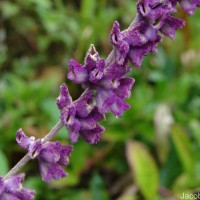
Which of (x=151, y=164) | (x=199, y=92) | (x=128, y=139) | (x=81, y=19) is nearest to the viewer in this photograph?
(x=151, y=164)

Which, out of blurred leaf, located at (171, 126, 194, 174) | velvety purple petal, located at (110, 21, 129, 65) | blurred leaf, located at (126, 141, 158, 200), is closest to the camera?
velvety purple petal, located at (110, 21, 129, 65)

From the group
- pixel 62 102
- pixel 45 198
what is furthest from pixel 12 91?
pixel 62 102

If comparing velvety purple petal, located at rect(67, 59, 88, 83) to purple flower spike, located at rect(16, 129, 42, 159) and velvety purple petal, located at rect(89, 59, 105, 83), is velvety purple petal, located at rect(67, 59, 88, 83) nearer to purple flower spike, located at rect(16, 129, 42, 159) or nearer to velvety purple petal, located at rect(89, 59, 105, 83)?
velvety purple petal, located at rect(89, 59, 105, 83)

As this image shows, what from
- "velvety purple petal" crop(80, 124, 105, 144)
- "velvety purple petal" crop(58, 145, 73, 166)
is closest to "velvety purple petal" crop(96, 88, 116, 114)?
"velvety purple petal" crop(80, 124, 105, 144)

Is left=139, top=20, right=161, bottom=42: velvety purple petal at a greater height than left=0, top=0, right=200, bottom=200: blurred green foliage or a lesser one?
lesser

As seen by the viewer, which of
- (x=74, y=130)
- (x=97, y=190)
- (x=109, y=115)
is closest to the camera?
(x=74, y=130)

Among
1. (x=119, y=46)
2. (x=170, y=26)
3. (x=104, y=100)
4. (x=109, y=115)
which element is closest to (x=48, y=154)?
(x=104, y=100)

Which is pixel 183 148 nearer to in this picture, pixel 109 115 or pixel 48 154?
pixel 109 115

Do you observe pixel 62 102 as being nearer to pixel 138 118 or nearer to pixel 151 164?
pixel 151 164
